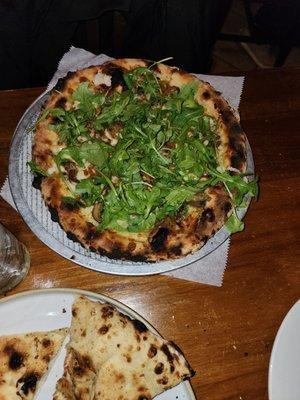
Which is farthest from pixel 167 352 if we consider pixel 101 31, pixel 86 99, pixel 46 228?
pixel 101 31

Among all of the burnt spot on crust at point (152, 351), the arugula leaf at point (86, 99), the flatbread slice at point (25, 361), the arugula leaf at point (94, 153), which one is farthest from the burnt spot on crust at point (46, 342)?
the arugula leaf at point (86, 99)

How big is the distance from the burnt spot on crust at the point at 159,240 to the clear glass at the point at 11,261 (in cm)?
35

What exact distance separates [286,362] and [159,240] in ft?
1.39

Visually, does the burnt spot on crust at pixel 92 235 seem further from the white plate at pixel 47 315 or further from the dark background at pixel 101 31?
the dark background at pixel 101 31

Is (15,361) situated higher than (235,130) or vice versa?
(235,130)

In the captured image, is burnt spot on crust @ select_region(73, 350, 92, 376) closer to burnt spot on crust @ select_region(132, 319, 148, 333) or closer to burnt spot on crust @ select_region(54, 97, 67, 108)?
burnt spot on crust @ select_region(132, 319, 148, 333)

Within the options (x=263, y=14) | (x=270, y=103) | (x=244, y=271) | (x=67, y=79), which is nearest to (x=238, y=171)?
(x=244, y=271)

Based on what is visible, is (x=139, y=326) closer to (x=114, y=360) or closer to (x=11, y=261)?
(x=114, y=360)

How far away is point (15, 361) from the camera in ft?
3.67

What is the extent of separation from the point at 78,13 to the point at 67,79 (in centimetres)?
38

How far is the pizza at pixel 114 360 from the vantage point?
1083 mm

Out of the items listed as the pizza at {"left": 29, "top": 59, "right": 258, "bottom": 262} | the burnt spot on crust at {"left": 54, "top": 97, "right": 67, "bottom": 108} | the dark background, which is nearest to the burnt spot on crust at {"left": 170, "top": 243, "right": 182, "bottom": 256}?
the pizza at {"left": 29, "top": 59, "right": 258, "bottom": 262}

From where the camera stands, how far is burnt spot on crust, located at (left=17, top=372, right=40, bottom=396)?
109cm

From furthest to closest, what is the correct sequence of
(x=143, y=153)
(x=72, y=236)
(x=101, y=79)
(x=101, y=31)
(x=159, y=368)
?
(x=101, y=31) < (x=101, y=79) < (x=143, y=153) < (x=72, y=236) < (x=159, y=368)
